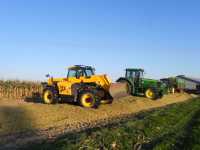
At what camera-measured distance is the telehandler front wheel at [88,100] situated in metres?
25.8

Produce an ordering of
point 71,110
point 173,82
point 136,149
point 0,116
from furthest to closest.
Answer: point 173,82 → point 71,110 → point 0,116 → point 136,149

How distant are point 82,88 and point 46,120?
5093 millimetres

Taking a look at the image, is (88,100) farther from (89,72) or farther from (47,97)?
(47,97)

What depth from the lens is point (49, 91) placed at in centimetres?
2784

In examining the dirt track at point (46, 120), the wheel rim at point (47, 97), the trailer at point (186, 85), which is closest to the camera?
the dirt track at point (46, 120)

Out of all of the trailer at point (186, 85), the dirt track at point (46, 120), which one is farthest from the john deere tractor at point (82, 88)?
the trailer at point (186, 85)

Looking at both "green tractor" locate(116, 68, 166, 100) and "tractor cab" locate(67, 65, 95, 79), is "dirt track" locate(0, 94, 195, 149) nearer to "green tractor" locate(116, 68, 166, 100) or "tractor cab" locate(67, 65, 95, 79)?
"tractor cab" locate(67, 65, 95, 79)

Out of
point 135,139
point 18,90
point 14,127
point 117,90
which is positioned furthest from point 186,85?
point 135,139

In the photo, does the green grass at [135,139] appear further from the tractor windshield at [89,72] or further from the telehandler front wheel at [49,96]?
the telehandler front wheel at [49,96]

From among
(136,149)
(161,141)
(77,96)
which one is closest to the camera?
(136,149)

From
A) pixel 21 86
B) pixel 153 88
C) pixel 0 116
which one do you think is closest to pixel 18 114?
pixel 0 116

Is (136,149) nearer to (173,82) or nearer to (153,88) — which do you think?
(153,88)

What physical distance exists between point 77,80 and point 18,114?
5315 mm

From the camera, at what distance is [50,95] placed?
27.9 metres
